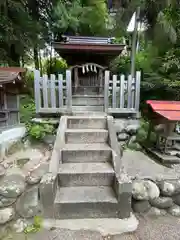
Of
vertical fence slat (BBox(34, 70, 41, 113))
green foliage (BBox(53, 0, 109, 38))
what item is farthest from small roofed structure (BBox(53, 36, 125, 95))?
vertical fence slat (BBox(34, 70, 41, 113))

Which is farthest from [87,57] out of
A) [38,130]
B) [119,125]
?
[38,130]

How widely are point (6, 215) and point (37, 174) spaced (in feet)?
1.96

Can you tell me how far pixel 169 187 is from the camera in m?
2.29

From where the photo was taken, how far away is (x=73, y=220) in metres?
2.10

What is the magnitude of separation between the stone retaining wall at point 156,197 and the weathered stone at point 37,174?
1307 millimetres

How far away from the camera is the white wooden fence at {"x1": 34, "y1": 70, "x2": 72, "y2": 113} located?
3641mm


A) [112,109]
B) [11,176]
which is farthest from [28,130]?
[112,109]

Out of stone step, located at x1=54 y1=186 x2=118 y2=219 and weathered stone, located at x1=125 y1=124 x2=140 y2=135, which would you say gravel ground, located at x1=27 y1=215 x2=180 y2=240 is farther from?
weathered stone, located at x1=125 y1=124 x2=140 y2=135

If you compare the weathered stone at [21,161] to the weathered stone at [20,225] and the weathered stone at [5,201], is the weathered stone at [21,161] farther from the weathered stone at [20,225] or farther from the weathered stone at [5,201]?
the weathered stone at [20,225]

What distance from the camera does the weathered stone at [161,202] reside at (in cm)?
229

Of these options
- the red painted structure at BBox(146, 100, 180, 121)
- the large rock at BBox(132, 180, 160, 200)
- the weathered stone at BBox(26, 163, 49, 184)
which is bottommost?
the large rock at BBox(132, 180, 160, 200)

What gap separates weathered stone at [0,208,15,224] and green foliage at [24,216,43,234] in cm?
25

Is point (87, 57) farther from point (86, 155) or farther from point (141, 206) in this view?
point (141, 206)

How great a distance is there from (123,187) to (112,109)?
2094 mm
